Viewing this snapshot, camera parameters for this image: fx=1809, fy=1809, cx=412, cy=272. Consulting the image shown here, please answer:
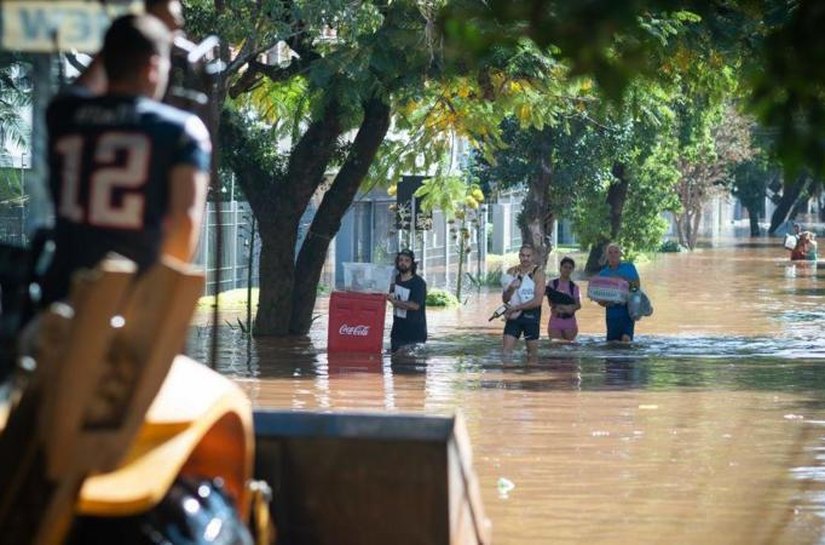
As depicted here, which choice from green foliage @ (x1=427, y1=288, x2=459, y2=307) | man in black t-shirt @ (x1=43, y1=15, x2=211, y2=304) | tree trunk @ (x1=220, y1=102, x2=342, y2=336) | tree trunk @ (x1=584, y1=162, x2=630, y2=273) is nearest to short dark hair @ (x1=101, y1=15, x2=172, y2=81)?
man in black t-shirt @ (x1=43, y1=15, x2=211, y2=304)

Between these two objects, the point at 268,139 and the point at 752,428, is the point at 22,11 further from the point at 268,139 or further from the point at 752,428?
the point at 268,139

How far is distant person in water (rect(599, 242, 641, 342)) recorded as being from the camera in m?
23.4

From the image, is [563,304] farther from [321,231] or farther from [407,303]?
[321,231]

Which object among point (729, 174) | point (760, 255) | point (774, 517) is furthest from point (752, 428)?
point (729, 174)

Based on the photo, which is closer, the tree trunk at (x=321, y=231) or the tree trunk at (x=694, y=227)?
the tree trunk at (x=321, y=231)

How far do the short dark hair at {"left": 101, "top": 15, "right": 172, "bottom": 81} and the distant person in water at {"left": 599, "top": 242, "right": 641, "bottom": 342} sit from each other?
62.0 feet

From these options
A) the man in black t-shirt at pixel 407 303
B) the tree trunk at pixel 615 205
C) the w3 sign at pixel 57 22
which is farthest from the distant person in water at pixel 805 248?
the w3 sign at pixel 57 22

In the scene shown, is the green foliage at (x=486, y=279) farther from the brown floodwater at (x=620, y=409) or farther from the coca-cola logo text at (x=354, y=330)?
the coca-cola logo text at (x=354, y=330)

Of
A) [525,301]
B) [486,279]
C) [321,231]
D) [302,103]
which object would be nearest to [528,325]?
[525,301]

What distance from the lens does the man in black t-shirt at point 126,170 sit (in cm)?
472

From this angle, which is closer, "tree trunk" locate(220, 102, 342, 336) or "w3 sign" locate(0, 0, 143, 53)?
"w3 sign" locate(0, 0, 143, 53)

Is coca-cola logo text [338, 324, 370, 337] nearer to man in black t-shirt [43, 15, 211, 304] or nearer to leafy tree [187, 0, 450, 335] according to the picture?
leafy tree [187, 0, 450, 335]

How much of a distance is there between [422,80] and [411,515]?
1561 cm

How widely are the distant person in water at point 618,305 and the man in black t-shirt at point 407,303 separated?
2.71 meters
